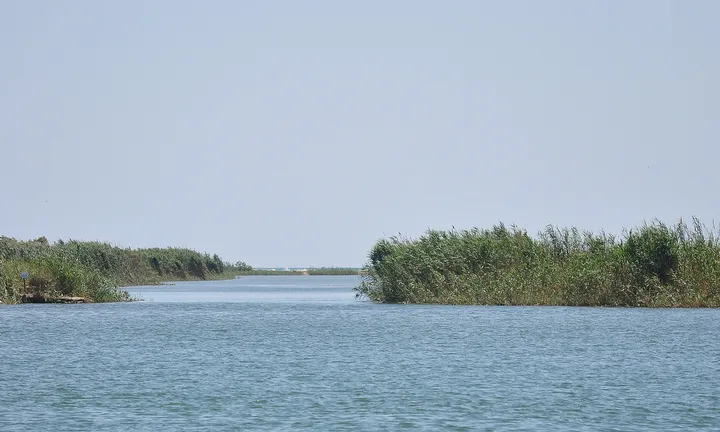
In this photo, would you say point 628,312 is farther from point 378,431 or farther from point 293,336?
point 378,431

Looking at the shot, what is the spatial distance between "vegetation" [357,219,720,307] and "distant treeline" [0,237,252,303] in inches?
667

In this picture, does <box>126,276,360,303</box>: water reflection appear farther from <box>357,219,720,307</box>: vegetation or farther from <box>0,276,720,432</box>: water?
<box>0,276,720,432</box>: water

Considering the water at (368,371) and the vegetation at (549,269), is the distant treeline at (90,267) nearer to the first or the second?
the water at (368,371)

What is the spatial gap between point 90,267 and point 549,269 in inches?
1157

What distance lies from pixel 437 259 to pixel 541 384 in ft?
106

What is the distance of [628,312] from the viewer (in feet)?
176

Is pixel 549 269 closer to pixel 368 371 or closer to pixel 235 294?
pixel 368 371

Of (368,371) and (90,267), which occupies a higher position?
(90,267)

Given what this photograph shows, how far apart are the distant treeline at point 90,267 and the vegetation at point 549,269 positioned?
1693 cm

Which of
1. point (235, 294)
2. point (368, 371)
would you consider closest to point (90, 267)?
point (235, 294)

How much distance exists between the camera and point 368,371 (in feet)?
112

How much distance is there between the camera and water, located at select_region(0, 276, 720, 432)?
2508 centimetres

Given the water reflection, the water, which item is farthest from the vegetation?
the water reflection

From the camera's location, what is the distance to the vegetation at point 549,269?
178 feet
